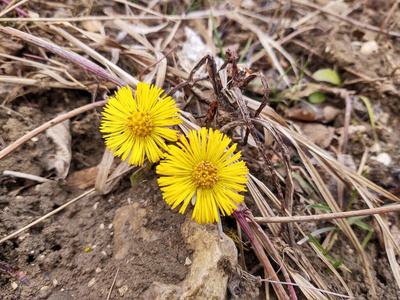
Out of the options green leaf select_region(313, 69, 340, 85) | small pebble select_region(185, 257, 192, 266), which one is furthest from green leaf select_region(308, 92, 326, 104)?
small pebble select_region(185, 257, 192, 266)

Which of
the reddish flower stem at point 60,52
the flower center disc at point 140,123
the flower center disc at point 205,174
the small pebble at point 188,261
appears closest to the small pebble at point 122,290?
the small pebble at point 188,261

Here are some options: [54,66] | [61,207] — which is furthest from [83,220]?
[54,66]

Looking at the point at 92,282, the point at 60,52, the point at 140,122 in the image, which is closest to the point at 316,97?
the point at 140,122

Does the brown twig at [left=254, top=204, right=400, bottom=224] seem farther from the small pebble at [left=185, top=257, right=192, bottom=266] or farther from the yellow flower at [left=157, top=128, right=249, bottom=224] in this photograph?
→ the small pebble at [left=185, top=257, right=192, bottom=266]

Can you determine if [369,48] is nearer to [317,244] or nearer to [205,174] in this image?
[317,244]

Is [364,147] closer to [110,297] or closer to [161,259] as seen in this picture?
[161,259]

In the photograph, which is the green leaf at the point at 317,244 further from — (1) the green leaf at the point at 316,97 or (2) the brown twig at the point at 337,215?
(1) the green leaf at the point at 316,97

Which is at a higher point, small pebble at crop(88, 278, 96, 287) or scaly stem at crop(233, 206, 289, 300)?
scaly stem at crop(233, 206, 289, 300)
